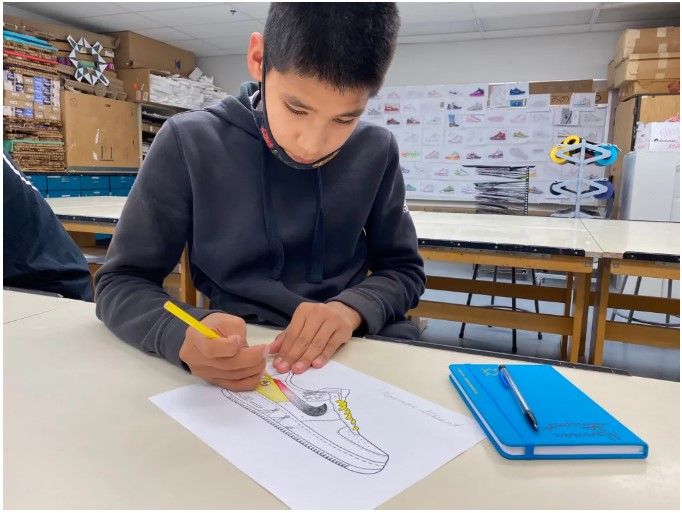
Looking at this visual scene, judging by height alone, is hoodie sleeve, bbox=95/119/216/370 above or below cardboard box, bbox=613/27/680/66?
below

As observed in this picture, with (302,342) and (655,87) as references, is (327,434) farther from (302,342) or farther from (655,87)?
(655,87)

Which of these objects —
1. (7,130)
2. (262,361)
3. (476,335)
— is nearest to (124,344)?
A: (262,361)

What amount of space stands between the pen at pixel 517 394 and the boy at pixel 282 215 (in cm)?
23

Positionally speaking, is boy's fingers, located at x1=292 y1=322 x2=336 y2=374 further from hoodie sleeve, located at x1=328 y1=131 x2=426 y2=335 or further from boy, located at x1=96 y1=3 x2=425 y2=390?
hoodie sleeve, located at x1=328 y1=131 x2=426 y2=335

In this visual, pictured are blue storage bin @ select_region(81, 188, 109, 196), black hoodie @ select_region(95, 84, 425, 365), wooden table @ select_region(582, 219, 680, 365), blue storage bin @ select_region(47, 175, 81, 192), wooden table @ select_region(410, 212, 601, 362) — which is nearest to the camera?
black hoodie @ select_region(95, 84, 425, 365)

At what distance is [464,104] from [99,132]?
3.63 m

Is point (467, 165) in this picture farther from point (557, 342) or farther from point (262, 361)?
point (262, 361)

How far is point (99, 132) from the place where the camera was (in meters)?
4.92

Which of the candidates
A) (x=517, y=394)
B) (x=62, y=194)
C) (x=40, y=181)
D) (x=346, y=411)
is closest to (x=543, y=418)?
(x=517, y=394)

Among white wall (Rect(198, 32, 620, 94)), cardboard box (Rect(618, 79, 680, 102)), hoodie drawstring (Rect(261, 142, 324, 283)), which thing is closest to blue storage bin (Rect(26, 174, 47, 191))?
white wall (Rect(198, 32, 620, 94))

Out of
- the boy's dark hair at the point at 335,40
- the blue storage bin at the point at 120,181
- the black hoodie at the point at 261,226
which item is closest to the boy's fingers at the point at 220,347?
the black hoodie at the point at 261,226

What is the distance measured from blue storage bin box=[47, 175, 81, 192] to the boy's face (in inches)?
173

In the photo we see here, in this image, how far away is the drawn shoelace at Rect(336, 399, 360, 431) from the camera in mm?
546

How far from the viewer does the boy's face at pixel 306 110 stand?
703mm
